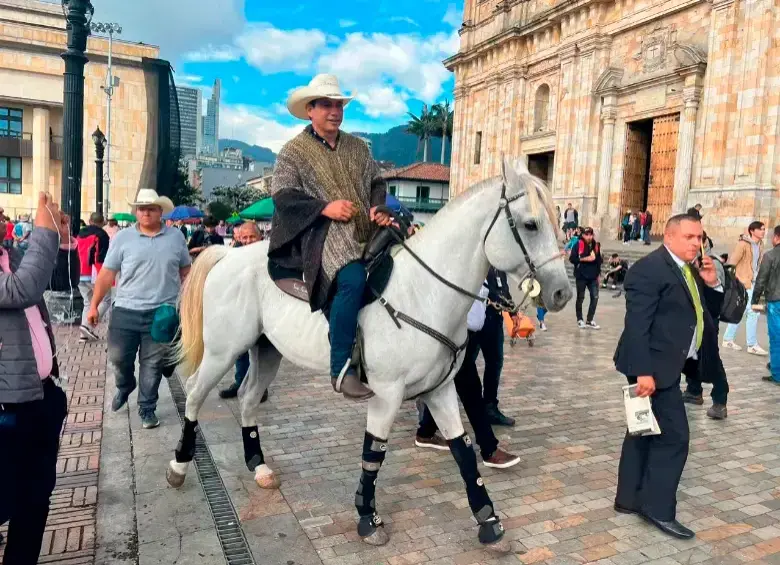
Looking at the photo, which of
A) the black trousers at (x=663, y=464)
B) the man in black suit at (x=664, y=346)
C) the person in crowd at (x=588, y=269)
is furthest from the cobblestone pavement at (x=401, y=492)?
the person in crowd at (x=588, y=269)

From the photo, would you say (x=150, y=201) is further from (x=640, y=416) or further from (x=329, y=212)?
(x=640, y=416)

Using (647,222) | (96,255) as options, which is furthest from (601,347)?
(647,222)

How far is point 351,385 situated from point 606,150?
24.4 meters

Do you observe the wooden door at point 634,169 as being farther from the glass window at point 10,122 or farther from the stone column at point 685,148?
the glass window at point 10,122

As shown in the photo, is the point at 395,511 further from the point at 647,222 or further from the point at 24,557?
the point at 647,222

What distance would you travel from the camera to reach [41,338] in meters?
2.74

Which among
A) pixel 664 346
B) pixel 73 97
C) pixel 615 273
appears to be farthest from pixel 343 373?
pixel 615 273

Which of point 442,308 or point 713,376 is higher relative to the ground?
point 442,308

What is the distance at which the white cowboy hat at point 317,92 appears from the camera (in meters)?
3.59

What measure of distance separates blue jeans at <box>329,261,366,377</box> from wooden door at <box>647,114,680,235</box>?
71.4ft

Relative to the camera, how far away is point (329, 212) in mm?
3379

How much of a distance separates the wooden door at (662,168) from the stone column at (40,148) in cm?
4208

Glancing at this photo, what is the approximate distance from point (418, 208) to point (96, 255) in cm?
4536

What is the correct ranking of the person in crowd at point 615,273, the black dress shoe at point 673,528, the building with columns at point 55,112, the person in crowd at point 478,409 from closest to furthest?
the black dress shoe at point 673,528
the person in crowd at point 478,409
the person in crowd at point 615,273
the building with columns at point 55,112
